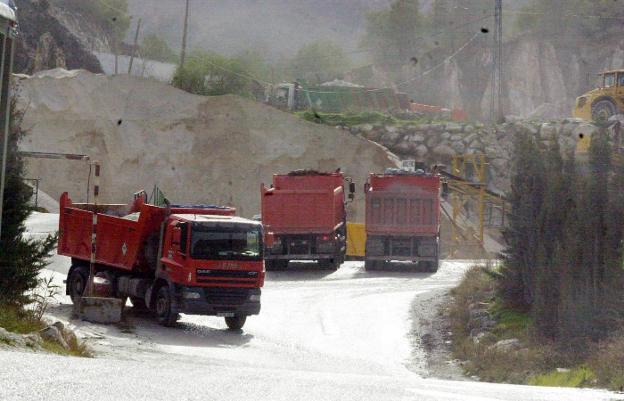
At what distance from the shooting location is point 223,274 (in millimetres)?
21891

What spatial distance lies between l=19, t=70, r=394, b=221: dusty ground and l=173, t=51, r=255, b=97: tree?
4989 millimetres

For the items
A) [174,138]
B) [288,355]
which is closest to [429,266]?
[288,355]

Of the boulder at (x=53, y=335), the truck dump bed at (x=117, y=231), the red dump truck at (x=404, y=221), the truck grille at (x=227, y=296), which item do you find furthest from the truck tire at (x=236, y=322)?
the red dump truck at (x=404, y=221)

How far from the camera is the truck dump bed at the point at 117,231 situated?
2309 cm

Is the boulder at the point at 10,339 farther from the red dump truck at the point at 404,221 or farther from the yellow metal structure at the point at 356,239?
the yellow metal structure at the point at 356,239

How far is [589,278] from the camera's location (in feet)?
63.9

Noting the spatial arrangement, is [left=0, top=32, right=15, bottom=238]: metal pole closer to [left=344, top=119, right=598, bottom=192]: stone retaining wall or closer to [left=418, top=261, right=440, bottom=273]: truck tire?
[left=418, top=261, right=440, bottom=273]: truck tire

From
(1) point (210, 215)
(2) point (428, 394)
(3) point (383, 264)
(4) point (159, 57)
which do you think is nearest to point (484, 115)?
(4) point (159, 57)

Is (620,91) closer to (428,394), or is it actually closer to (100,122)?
(100,122)

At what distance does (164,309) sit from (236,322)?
60.1 inches

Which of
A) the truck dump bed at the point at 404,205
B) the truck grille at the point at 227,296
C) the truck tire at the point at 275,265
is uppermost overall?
the truck dump bed at the point at 404,205

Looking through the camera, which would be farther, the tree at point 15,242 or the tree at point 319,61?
the tree at point 319,61

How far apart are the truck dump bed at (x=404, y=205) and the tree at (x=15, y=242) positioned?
19.1 metres

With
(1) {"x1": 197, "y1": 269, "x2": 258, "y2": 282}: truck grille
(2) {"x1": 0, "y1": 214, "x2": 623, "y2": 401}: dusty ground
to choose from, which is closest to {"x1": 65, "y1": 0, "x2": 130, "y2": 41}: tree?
(2) {"x1": 0, "y1": 214, "x2": 623, "y2": 401}: dusty ground
